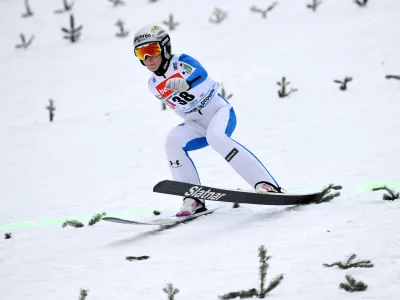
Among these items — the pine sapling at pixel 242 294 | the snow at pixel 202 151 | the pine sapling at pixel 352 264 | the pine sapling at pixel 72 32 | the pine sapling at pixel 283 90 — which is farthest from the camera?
the pine sapling at pixel 72 32

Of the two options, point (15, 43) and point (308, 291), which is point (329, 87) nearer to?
point (308, 291)

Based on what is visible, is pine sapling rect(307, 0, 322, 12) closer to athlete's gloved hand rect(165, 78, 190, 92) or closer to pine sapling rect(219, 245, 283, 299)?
athlete's gloved hand rect(165, 78, 190, 92)

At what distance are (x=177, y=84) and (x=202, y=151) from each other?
3437 millimetres

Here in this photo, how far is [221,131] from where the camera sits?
5188 mm

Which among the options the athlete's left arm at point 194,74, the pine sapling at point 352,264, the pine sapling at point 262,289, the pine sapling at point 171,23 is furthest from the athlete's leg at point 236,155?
the pine sapling at point 171,23

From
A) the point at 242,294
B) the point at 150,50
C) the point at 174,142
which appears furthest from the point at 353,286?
the point at 150,50

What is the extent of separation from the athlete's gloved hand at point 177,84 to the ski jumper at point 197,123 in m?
0.13

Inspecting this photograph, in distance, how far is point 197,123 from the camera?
557cm

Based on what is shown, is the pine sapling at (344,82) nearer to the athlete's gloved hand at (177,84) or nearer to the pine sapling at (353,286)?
the athlete's gloved hand at (177,84)

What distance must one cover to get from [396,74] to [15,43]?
35.1 ft

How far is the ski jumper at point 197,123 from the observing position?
5.18 metres

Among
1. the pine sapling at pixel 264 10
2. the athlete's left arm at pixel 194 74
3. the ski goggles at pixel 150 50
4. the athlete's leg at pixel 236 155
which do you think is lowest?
the athlete's leg at pixel 236 155

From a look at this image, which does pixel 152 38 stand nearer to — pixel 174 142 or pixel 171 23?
pixel 174 142

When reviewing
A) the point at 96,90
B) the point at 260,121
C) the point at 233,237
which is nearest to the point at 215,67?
the point at 96,90
